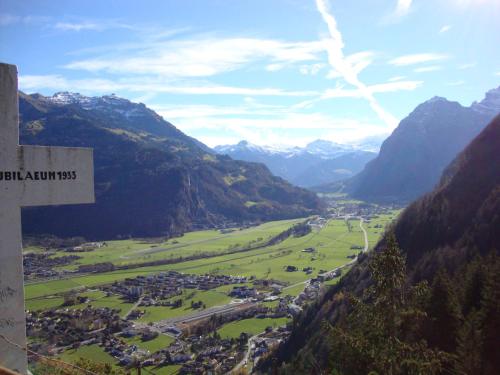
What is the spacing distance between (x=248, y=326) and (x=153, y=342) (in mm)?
14675

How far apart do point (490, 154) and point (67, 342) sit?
61735mm

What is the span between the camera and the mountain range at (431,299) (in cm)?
1127

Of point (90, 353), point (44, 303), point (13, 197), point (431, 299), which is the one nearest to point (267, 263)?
point (44, 303)

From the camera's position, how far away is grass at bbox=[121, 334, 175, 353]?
5879cm

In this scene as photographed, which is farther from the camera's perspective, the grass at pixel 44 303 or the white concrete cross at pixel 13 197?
the grass at pixel 44 303

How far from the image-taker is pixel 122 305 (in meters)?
81.4

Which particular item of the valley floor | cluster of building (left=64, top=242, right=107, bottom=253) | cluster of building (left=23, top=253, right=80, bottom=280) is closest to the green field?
the valley floor

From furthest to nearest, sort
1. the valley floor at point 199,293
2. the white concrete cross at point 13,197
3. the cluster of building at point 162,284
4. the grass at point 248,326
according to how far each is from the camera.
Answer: the cluster of building at point 162,284 < the grass at point 248,326 < the valley floor at point 199,293 < the white concrete cross at point 13,197

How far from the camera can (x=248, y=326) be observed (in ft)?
225

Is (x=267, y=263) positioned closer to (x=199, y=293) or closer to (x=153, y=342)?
(x=199, y=293)

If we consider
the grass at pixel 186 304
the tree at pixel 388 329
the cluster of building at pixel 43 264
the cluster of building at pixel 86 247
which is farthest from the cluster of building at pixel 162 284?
the tree at pixel 388 329

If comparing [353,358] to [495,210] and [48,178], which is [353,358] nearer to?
[48,178]

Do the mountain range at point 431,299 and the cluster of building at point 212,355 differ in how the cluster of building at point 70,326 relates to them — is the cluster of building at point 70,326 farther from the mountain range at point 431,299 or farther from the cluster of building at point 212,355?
the mountain range at point 431,299

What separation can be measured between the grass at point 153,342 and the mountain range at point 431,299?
16.5m
